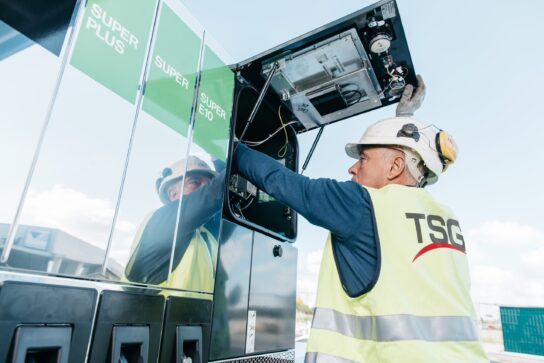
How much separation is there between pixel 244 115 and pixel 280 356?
165 cm

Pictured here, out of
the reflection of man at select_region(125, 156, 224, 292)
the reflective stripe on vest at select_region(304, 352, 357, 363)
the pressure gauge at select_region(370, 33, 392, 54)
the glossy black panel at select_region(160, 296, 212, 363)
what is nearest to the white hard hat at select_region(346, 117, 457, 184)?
the pressure gauge at select_region(370, 33, 392, 54)

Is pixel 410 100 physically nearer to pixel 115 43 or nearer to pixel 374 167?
pixel 374 167

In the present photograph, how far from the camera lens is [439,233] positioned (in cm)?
136

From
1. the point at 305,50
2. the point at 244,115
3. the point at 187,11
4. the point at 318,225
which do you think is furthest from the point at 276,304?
the point at 187,11

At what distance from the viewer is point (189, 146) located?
Answer: 152 centimetres

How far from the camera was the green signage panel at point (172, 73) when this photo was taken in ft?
4.42

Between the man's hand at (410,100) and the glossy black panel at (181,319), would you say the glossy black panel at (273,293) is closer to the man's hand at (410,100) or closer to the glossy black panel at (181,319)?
the glossy black panel at (181,319)

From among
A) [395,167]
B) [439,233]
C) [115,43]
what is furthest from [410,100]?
[115,43]

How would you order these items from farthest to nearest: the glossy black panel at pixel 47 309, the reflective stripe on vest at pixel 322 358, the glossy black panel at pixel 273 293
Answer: the glossy black panel at pixel 273 293, the reflective stripe on vest at pixel 322 358, the glossy black panel at pixel 47 309

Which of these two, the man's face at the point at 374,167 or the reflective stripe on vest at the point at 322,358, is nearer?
the reflective stripe on vest at the point at 322,358

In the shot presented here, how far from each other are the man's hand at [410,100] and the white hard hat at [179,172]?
131 cm

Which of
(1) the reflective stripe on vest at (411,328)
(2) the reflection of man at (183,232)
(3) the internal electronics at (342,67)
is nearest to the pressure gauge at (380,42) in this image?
(3) the internal electronics at (342,67)

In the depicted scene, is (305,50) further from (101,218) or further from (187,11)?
(101,218)

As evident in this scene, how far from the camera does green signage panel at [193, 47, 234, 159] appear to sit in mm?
1639
